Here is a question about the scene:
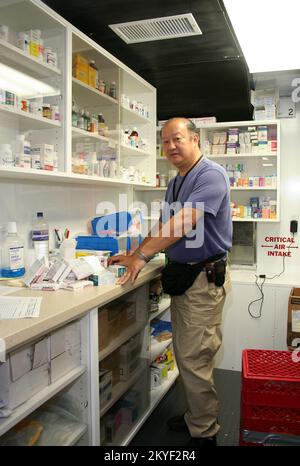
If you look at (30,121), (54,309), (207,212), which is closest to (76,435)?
(54,309)

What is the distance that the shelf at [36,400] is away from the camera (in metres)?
1.31

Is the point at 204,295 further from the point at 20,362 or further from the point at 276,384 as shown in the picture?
the point at 20,362

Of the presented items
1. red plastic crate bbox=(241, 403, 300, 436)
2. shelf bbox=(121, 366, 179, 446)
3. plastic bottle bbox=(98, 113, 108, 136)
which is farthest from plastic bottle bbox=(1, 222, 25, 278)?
red plastic crate bbox=(241, 403, 300, 436)

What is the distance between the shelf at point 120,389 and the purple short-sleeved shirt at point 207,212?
75 cm

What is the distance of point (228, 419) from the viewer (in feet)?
8.61

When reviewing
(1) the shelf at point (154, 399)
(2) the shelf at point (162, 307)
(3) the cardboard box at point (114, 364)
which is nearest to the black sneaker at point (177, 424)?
(1) the shelf at point (154, 399)

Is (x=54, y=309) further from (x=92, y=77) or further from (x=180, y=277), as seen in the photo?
(x=92, y=77)

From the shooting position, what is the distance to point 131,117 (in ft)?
9.87

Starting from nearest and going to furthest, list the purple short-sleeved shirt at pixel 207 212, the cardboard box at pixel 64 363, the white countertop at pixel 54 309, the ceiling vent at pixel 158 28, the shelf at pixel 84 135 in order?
the white countertop at pixel 54 309 → the cardboard box at pixel 64 363 → the purple short-sleeved shirt at pixel 207 212 → the shelf at pixel 84 135 → the ceiling vent at pixel 158 28

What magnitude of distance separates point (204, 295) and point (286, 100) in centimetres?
231

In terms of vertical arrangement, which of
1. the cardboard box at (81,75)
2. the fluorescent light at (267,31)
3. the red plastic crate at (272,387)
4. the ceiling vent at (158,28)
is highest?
Answer: the ceiling vent at (158,28)

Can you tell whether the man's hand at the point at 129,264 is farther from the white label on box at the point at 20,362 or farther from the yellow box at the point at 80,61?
the yellow box at the point at 80,61

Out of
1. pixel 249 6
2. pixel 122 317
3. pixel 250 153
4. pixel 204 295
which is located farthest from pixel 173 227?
pixel 250 153

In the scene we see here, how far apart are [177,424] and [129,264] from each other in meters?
1.17
